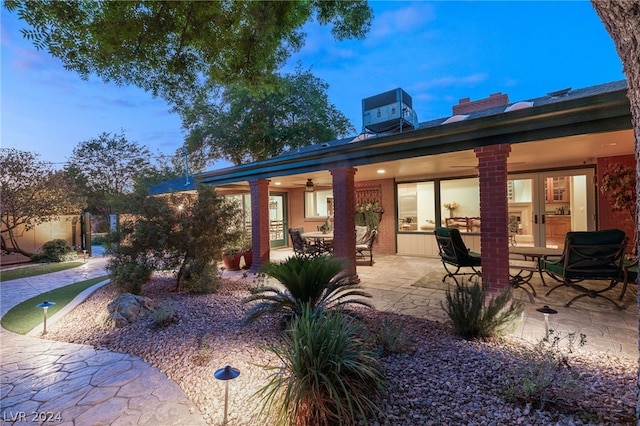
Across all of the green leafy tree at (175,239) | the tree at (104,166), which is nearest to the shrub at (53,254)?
the tree at (104,166)

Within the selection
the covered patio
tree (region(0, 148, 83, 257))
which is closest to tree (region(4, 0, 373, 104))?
the covered patio

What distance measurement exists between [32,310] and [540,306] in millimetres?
8501

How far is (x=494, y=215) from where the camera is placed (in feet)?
14.4

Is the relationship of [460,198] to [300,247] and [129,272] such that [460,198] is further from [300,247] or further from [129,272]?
[129,272]

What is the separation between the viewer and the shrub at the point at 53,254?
438 inches

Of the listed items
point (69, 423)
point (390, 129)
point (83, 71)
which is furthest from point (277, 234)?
point (69, 423)

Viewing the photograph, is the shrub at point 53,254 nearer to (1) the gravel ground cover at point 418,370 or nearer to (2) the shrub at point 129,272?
(2) the shrub at point 129,272

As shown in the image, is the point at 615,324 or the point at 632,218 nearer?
the point at 615,324

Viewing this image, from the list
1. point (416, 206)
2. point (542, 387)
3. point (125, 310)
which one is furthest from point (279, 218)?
point (542, 387)

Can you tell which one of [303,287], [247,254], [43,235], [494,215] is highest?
[494,215]

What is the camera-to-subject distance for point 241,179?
809 cm

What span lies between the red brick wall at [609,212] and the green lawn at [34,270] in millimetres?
15131

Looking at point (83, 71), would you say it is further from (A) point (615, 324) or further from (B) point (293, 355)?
(A) point (615, 324)

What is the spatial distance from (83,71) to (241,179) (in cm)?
451
